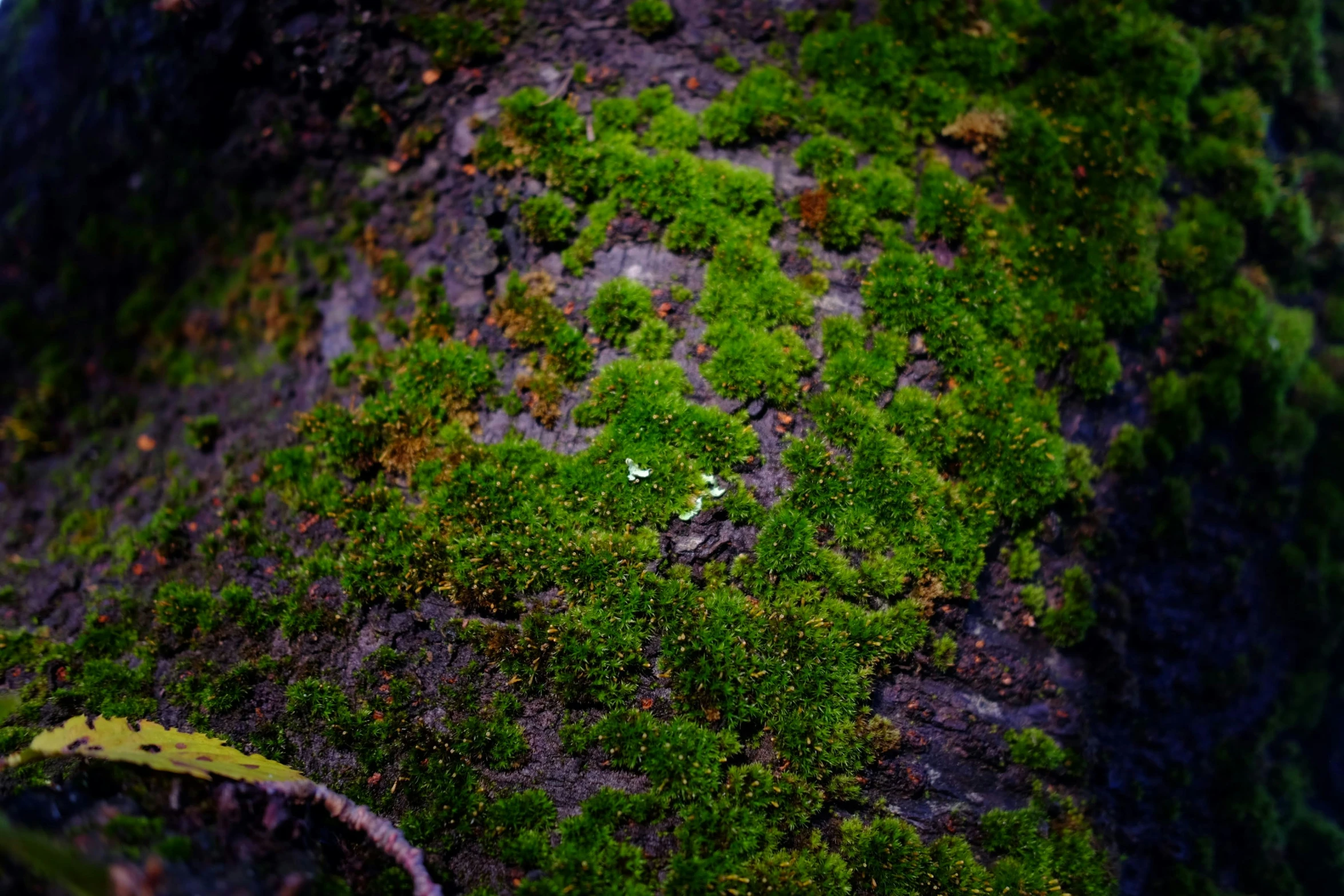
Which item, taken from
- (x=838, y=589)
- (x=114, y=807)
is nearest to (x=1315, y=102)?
(x=838, y=589)

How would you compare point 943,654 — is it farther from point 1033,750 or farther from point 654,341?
point 654,341

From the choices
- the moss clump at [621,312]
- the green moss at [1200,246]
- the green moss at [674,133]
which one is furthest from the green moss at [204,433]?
the green moss at [1200,246]

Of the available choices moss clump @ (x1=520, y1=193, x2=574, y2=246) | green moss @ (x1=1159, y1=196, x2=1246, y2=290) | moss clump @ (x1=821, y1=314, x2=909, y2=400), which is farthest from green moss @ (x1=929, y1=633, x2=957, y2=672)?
moss clump @ (x1=520, y1=193, x2=574, y2=246)

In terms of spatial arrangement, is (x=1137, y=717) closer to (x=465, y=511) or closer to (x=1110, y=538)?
(x=1110, y=538)

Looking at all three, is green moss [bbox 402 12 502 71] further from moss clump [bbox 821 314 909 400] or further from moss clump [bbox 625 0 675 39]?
moss clump [bbox 821 314 909 400]

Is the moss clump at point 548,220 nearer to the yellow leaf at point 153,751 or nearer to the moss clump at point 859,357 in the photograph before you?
the moss clump at point 859,357

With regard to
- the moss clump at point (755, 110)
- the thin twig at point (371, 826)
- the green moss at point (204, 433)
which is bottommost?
the thin twig at point (371, 826)

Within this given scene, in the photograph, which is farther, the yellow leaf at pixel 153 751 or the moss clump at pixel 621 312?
the moss clump at pixel 621 312
